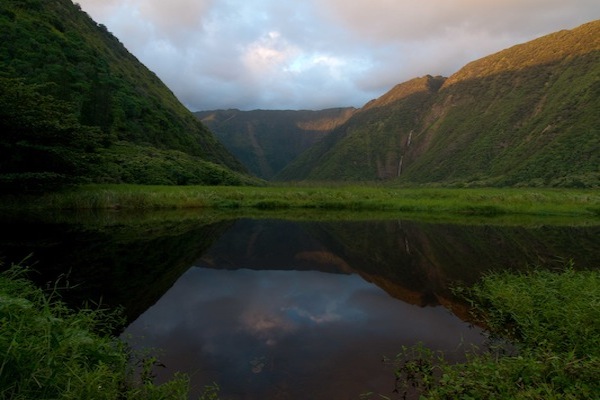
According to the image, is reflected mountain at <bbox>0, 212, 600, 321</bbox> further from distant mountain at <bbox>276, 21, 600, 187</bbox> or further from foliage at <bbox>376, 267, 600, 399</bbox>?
distant mountain at <bbox>276, 21, 600, 187</bbox>

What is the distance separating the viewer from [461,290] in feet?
40.3

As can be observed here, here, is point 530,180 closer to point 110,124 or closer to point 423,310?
point 110,124

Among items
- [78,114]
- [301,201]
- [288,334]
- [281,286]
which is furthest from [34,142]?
[288,334]

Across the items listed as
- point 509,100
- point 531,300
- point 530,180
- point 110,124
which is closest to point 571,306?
point 531,300

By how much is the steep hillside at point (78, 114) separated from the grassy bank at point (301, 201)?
2.20m

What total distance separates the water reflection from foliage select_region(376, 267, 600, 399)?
68 centimetres

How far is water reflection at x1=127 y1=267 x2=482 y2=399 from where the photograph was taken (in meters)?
6.64

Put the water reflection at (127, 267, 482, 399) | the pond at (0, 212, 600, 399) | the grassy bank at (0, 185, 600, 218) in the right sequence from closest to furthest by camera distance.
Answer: the water reflection at (127, 267, 482, 399) < the pond at (0, 212, 600, 399) < the grassy bank at (0, 185, 600, 218)

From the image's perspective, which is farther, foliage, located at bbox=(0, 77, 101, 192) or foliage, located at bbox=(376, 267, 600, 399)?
foliage, located at bbox=(0, 77, 101, 192)

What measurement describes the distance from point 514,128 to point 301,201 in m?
123

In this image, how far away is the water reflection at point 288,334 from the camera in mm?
6641

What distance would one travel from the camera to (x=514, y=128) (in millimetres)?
137375

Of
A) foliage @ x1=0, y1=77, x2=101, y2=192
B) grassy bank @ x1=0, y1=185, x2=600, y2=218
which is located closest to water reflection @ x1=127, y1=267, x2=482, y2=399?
grassy bank @ x1=0, y1=185, x2=600, y2=218

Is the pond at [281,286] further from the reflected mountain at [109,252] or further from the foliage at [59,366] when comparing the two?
the foliage at [59,366]
